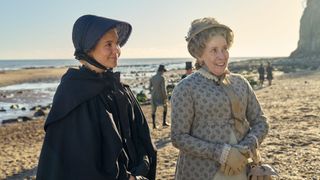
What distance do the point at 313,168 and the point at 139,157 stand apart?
4692 millimetres

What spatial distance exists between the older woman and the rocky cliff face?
77.8 metres

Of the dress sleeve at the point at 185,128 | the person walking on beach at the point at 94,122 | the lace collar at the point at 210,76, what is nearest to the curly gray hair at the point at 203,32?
the lace collar at the point at 210,76

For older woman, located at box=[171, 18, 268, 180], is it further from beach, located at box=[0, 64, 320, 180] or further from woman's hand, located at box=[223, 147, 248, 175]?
beach, located at box=[0, 64, 320, 180]

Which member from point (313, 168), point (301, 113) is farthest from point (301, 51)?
point (313, 168)

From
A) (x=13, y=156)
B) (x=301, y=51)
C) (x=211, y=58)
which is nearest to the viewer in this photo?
(x=211, y=58)

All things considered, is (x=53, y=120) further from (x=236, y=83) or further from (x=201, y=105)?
(x=236, y=83)

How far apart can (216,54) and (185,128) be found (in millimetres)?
579

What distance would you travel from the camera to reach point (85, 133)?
277cm

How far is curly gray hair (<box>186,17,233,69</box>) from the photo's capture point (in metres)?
3.24

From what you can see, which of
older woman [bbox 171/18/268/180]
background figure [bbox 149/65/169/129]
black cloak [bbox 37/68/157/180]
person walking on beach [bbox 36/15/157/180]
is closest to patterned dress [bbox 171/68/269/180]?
older woman [bbox 171/18/268/180]

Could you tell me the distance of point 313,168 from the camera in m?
7.02

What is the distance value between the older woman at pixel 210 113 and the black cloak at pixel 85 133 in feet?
1.47

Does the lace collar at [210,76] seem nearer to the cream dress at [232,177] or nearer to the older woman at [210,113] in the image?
the older woman at [210,113]

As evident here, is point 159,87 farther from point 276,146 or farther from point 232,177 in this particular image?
point 232,177
